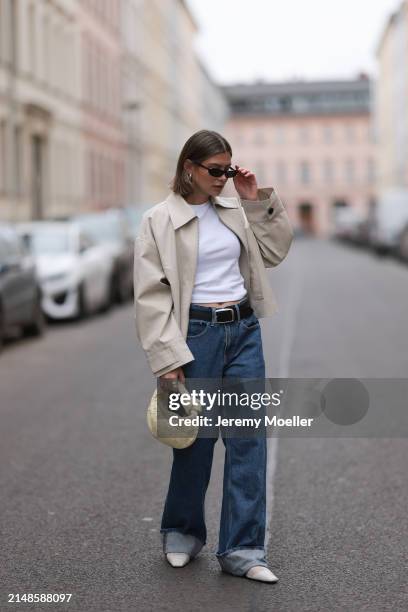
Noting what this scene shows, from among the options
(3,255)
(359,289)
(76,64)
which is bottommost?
(359,289)

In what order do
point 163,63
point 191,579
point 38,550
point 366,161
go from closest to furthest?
1. point 191,579
2. point 38,550
3. point 163,63
4. point 366,161

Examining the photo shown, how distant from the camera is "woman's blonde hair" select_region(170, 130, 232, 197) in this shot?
463 cm

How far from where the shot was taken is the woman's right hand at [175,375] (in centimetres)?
465

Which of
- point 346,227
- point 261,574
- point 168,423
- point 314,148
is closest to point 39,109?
point 168,423

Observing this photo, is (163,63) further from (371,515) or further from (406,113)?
(371,515)

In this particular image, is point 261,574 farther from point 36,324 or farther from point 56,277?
point 56,277

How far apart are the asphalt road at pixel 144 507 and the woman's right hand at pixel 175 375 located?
2.73 ft

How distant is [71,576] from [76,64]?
3992 cm

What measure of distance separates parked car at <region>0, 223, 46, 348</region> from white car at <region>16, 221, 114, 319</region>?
71.9 inches

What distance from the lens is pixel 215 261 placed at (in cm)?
474

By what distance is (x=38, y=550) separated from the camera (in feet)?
17.5

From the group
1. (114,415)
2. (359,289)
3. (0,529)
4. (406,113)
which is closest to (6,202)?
(359,289)

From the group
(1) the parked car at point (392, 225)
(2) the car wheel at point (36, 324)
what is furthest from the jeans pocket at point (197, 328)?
(1) the parked car at point (392, 225)

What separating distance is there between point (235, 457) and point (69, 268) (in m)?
14.3
